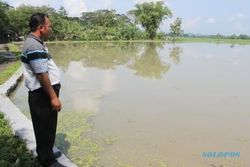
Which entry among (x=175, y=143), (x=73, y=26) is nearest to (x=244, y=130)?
(x=175, y=143)

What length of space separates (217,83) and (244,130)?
4.99 m

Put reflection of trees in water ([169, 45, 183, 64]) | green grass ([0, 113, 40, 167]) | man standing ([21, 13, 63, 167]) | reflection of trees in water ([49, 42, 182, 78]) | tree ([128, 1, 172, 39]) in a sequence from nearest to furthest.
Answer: man standing ([21, 13, 63, 167]), green grass ([0, 113, 40, 167]), reflection of trees in water ([49, 42, 182, 78]), reflection of trees in water ([169, 45, 183, 64]), tree ([128, 1, 172, 39])

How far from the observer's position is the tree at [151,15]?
4897 cm

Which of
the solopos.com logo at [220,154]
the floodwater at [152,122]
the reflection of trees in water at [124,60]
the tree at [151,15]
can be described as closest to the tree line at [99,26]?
the tree at [151,15]

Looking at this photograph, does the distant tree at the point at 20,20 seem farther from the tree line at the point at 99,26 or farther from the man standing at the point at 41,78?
the man standing at the point at 41,78

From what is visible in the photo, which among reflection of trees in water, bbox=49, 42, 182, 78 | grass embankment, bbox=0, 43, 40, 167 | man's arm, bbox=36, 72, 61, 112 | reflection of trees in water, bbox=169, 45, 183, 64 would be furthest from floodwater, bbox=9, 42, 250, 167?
reflection of trees in water, bbox=169, 45, 183, 64

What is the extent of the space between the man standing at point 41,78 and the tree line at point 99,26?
32897 mm

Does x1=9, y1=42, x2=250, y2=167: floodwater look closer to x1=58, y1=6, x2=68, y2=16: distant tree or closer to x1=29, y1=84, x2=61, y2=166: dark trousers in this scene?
x1=29, y1=84, x2=61, y2=166: dark trousers

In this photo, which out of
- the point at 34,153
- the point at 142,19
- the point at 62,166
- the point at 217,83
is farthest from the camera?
the point at 142,19

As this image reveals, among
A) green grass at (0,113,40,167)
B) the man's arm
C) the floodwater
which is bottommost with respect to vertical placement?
the floodwater

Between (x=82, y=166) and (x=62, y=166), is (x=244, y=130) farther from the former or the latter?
(x=62, y=166)

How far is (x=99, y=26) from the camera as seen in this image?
47688mm

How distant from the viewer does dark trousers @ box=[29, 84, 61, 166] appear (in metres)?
3.00

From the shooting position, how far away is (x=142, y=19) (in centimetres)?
4953
